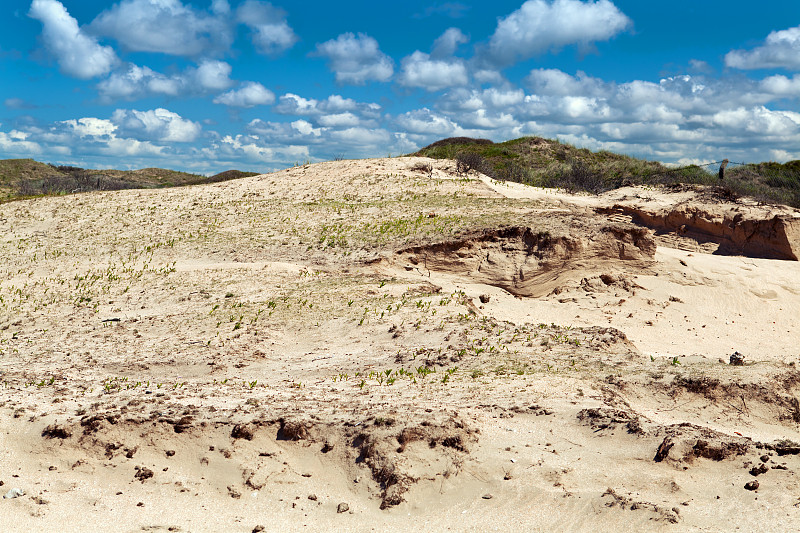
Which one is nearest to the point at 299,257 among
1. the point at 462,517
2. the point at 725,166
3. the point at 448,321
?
the point at 448,321

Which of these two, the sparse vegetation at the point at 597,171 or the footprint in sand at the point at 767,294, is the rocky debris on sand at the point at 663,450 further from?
the sparse vegetation at the point at 597,171

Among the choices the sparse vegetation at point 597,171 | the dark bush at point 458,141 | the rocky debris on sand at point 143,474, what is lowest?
the rocky debris on sand at point 143,474

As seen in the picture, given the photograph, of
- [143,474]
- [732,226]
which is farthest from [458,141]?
[143,474]

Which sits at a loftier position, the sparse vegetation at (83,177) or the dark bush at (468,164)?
the sparse vegetation at (83,177)

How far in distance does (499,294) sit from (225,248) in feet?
23.2

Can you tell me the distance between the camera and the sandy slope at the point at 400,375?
16.2 ft

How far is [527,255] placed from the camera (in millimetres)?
13688

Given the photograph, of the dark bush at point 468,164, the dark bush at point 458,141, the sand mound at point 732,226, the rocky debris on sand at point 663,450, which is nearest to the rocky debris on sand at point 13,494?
the rocky debris on sand at point 663,450

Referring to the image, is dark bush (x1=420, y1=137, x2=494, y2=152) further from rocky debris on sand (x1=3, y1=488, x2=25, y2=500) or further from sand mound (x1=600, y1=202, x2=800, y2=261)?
rocky debris on sand (x1=3, y1=488, x2=25, y2=500)

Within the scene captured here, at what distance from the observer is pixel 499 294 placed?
12.9 metres

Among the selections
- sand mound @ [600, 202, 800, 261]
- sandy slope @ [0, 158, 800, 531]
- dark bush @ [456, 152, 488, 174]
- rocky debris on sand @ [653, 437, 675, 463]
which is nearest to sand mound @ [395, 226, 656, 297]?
sandy slope @ [0, 158, 800, 531]

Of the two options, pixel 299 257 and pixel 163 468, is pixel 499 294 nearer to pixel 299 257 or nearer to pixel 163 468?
pixel 299 257

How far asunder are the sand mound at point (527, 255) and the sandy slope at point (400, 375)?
0.17 feet

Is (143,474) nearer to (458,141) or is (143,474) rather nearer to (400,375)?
Answer: (400,375)
